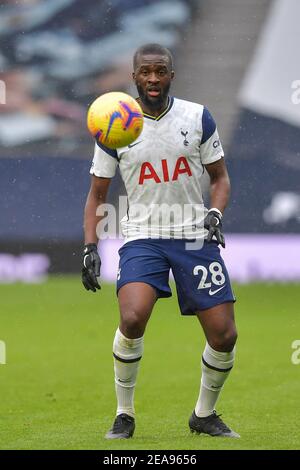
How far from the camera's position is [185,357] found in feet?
38.4

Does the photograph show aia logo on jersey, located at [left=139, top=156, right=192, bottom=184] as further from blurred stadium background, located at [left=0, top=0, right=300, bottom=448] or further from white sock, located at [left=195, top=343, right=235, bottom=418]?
blurred stadium background, located at [left=0, top=0, right=300, bottom=448]

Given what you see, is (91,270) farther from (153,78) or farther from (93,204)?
(153,78)

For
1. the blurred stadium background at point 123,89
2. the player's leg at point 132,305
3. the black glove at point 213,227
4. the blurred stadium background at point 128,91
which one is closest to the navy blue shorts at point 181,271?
the player's leg at point 132,305

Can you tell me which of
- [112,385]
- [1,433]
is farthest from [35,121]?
[1,433]

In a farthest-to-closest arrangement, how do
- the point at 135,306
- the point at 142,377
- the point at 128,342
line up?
the point at 142,377
the point at 128,342
the point at 135,306

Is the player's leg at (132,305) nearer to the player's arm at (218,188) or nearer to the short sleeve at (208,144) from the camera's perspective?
the player's arm at (218,188)

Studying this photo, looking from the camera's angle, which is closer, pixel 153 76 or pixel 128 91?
pixel 153 76

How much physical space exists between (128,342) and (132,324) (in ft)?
0.54

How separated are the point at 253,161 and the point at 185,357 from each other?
40.7 feet

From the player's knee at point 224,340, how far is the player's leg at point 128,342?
435mm

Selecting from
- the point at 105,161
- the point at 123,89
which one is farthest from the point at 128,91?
the point at 105,161

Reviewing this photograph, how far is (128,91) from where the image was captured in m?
25.4

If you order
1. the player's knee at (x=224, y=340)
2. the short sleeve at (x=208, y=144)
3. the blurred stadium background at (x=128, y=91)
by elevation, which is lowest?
the blurred stadium background at (x=128, y=91)

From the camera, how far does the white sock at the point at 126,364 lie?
6.71m
